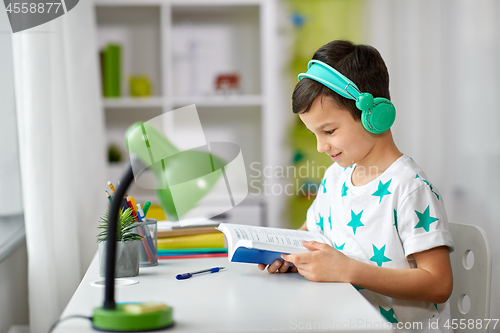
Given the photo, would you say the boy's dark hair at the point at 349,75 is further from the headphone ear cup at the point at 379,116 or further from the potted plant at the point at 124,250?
the potted plant at the point at 124,250

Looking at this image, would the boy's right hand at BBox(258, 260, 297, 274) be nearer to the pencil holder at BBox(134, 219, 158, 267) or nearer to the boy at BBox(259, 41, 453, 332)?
A: the boy at BBox(259, 41, 453, 332)

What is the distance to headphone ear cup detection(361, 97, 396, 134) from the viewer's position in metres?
0.91

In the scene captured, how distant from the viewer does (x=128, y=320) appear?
57 centimetres

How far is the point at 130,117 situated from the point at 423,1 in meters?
1.60

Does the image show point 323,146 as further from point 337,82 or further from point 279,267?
point 279,267

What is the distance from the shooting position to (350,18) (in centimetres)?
236

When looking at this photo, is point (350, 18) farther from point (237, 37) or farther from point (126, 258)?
point (126, 258)

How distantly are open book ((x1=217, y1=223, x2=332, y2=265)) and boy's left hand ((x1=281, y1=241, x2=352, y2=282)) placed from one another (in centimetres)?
4

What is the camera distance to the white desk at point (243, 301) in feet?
1.95

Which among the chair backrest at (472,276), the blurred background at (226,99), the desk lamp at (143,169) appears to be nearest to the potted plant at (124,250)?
the desk lamp at (143,169)

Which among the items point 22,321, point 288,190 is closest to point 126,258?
point 22,321

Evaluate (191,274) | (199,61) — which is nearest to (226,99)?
(199,61)

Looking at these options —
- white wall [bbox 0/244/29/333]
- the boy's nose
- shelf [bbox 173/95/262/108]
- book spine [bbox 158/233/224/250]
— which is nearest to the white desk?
book spine [bbox 158/233/224/250]

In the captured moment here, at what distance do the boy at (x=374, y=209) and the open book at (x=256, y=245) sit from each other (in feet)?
0.09
